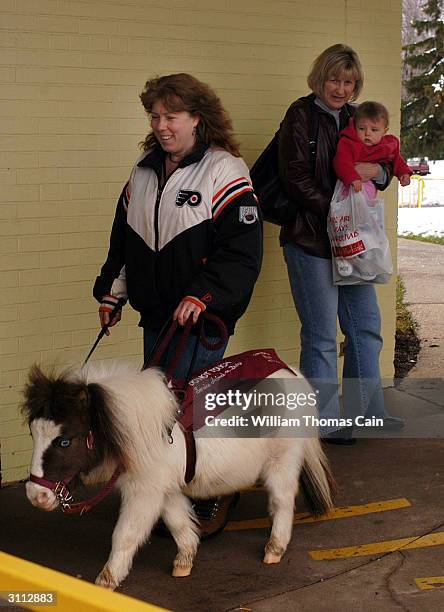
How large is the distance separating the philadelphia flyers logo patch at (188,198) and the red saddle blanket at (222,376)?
29.0 inches

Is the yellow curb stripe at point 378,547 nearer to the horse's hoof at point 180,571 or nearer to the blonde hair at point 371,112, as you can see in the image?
the horse's hoof at point 180,571

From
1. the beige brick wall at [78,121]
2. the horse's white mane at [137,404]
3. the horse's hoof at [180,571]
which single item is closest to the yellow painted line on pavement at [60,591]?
the horse's white mane at [137,404]

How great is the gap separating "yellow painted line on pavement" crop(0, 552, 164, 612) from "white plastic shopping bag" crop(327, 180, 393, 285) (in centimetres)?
375

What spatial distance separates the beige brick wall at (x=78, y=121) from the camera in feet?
18.0

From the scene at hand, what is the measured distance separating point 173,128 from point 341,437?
255cm

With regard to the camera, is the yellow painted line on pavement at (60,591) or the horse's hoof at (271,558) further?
the horse's hoof at (271,558)

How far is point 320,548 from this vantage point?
→ 4727 millimetres

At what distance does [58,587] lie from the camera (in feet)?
7.23

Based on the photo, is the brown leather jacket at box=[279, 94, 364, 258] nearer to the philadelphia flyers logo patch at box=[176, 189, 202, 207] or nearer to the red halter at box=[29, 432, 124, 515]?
the philadelphia flyers logo patch at box=[176, 189, 202, 207]

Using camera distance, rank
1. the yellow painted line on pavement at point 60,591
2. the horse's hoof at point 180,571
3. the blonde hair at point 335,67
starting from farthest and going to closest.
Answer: the blonde hair at point 335,67 < the horse's hoof at point 180,571 < the yellow painted line on pavement at point 60,591

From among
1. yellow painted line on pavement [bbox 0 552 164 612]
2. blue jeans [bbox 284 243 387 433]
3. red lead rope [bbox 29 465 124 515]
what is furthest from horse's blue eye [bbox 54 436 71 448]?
blue jeans [bbox 284 243 387 433]

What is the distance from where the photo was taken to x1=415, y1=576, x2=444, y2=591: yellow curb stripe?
13.9 feet

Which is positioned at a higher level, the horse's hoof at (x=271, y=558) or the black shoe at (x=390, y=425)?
the black shoe at (x=390, y=425)

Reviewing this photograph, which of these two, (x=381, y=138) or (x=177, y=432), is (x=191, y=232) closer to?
(x=177, y=432)
